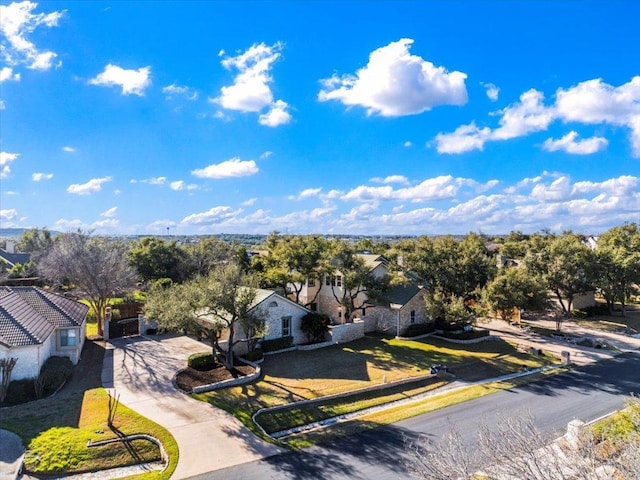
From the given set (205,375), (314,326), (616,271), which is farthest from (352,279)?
(616,271)


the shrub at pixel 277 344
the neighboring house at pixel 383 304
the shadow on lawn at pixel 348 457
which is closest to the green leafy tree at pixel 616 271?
the neighboring house at pixel 383 304

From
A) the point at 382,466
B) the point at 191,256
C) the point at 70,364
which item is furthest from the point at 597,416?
the point at 191,256

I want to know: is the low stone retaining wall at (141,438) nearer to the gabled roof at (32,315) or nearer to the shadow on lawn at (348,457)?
the shadow on lawn at (348,457)

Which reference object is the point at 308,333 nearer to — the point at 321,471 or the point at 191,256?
the point at 321,471

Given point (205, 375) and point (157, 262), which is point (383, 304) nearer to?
point (205, 375)

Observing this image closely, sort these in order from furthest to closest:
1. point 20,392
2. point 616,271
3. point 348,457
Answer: point 616,271
point 20,392
point 348,457

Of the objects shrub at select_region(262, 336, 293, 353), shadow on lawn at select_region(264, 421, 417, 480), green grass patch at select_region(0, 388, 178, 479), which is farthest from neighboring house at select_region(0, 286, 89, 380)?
shadow on lawn at select_region(264, 421, 417, 480)
